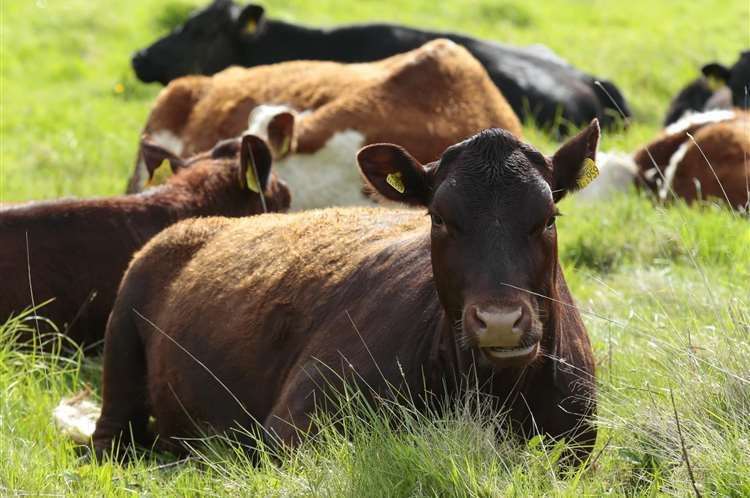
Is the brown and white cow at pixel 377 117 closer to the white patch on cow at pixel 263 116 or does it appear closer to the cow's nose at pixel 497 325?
the white patch on cow at pixel 263 116

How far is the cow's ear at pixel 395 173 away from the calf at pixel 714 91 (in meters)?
11.6

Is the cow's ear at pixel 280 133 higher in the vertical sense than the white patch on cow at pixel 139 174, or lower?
higher

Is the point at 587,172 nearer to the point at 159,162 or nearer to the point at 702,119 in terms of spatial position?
the point at 159,162

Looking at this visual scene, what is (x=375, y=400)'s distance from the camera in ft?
17.5

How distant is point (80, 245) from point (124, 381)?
5.27 ft

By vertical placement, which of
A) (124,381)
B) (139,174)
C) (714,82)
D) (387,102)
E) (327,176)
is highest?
(387,102)

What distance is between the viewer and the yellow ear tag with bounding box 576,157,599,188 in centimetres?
531

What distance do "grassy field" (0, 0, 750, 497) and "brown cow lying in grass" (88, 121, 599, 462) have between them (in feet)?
0.71

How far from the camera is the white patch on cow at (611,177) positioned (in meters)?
12.2

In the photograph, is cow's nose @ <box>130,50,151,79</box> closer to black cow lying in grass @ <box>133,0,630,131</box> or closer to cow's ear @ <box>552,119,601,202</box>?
black cow lying in grass @ <box>133,0,630,131</box>

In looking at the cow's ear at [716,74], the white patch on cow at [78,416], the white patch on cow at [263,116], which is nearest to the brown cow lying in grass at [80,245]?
the white patch on cow at [78,416]

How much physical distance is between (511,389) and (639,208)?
5.44m

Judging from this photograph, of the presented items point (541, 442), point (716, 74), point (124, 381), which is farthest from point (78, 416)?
point (716, 74)

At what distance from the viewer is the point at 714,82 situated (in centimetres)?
1747
